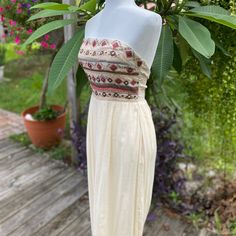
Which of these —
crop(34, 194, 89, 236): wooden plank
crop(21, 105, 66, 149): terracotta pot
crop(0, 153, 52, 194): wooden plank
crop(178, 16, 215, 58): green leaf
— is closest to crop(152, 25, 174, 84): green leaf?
crop(178, 16, 215, 58): green leaf

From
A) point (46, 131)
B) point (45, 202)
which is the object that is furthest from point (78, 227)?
point (46, 131)

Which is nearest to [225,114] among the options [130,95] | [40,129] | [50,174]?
[130,95]

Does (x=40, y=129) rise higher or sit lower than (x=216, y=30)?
lower

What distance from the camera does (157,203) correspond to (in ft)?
7.92

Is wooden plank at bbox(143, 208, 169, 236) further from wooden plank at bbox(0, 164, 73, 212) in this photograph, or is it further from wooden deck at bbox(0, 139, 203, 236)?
wooden plank at bbox(0, 164, 73, 212)

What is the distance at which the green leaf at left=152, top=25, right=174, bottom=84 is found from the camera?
138 centimetres

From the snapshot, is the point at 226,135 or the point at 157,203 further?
the point at 157,203

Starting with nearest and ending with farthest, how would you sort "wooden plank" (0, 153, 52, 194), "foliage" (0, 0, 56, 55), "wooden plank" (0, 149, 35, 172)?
"foliage" (0, 0, 56, 55) < "wooden plank" (0, 153, 52, 194) < "wooden plank" (0, 149, 35, 172)

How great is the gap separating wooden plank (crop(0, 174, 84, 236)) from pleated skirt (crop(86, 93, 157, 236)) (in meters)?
0.95

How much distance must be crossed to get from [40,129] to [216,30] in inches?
79.9

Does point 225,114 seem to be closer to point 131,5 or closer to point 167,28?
point 167,28

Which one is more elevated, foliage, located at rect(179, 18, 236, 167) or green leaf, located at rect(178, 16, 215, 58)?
green leaf, located at rect(178, 16, 215, 58)

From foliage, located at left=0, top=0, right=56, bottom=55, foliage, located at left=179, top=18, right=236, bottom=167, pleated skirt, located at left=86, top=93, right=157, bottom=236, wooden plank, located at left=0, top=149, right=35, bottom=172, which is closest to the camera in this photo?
pleated skirt, located at left=86, top=93, right=157, bottom=236

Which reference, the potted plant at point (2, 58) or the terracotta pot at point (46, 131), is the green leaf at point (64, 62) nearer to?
the terracotta pot at point (46, 131)
